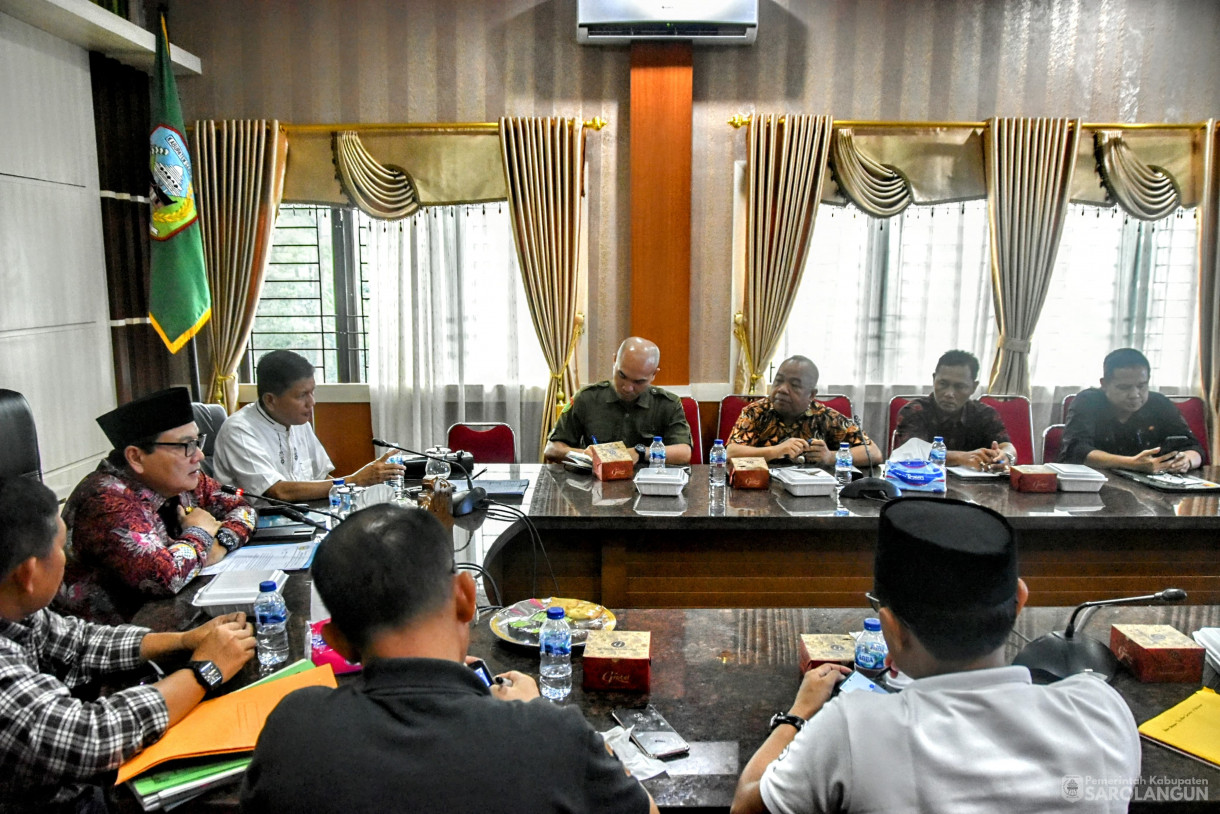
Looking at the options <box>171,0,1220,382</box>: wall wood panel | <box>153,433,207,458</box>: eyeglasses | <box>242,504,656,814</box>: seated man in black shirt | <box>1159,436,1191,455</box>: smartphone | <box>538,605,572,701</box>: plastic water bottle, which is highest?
<box>171,0,1220,382</box>: wall wood panel

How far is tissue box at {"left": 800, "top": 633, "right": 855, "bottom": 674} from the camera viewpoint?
1539mm

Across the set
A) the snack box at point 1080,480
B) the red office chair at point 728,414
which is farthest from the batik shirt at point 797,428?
the snack box at point 1080,480

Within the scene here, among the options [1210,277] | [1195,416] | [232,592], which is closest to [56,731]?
[232,592]

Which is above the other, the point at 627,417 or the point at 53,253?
the point at 53,253

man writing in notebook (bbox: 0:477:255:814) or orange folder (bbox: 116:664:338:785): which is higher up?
man writing in notebook (bbox: 0:477:255:814)

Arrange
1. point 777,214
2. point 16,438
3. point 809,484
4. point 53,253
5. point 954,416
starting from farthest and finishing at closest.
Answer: point 777,214
point 53,253
point 954,416
point 809,484
point 16,438

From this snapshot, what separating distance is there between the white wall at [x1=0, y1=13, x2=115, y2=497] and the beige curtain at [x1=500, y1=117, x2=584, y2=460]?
2.05 meters

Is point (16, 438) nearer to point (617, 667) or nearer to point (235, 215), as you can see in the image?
point (617, 667)

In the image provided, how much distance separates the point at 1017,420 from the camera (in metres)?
3.98

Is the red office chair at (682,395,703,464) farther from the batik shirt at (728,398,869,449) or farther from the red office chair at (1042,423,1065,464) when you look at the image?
the red office chair at (1042,423,1065,464)

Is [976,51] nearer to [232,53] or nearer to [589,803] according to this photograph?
[232,53]

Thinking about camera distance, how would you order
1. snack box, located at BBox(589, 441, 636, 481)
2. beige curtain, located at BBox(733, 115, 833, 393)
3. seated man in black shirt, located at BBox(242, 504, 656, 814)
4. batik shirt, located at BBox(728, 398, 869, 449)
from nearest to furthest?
seated man in black shirt, located at BBox(242, 504, 656, 814) < snack box, located at BBox(589, 441, 636, 481) < batik shirt, located at BBox(728, 398, 869, 449) < beige curtain, located at BBox(733, 115, 833, 393)

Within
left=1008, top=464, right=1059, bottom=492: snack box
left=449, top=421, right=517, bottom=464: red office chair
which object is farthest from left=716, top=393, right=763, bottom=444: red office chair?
left=1008, top=464, right=1059, bottom=492: snack box

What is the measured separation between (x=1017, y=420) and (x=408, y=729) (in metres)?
3.74
